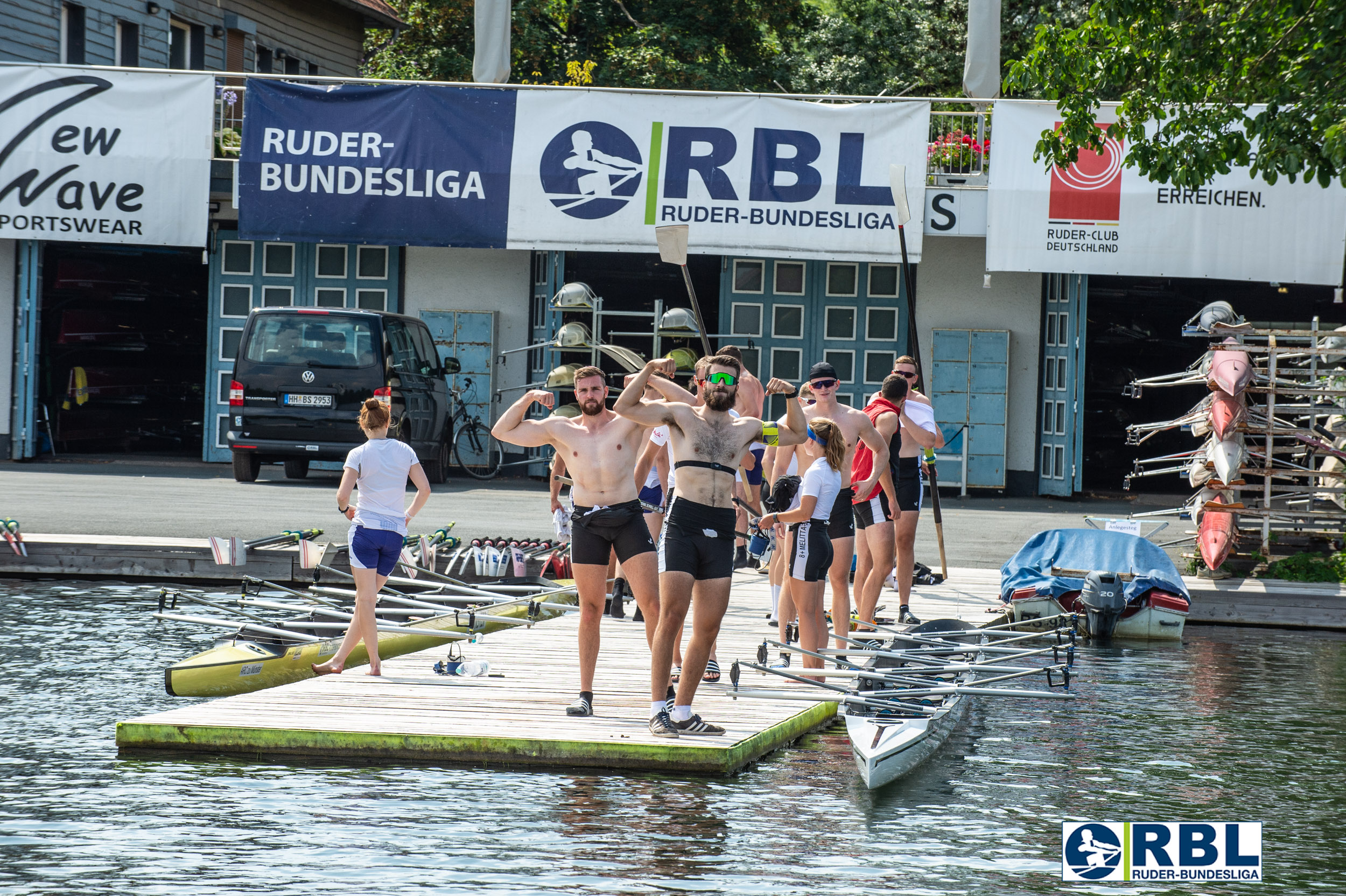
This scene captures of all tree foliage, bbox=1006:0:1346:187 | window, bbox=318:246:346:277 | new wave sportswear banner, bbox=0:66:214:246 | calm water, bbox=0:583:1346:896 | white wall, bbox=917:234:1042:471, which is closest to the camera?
calm water, bbox=0:583:1346:896

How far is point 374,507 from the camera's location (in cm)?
961

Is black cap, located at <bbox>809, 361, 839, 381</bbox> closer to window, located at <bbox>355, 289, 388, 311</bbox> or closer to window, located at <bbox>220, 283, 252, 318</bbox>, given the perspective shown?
window, located at <bbox>355, 289, 388, 311</bbox>

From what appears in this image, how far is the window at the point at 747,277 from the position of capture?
22.9 meters

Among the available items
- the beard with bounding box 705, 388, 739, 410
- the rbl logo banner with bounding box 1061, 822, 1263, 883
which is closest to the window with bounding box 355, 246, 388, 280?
the beard with bounding box 705, 388, 739, 410

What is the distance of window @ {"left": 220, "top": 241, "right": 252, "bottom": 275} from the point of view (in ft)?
76.1

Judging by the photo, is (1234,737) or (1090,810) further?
(1234,737)

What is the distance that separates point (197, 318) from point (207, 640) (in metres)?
17.2

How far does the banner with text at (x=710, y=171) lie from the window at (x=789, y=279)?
1439mm

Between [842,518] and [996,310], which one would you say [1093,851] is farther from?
[996,310]

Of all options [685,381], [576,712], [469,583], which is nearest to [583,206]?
[685,381]

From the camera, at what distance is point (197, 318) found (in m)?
27.8

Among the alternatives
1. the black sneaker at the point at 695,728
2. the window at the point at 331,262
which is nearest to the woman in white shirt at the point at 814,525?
the black sneaker at the point at 695,728

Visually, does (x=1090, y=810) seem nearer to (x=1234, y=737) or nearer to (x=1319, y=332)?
(x=1234, y=737)

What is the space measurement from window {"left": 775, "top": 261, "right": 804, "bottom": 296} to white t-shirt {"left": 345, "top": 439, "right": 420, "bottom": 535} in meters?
13.8
